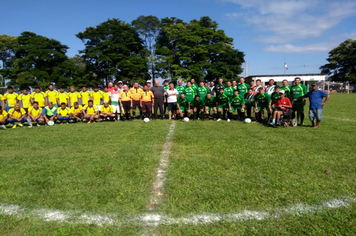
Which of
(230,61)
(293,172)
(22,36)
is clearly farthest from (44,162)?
(22,36)

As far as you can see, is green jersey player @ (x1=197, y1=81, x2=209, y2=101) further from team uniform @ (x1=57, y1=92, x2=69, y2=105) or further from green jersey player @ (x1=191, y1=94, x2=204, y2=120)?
team uniform @ (x1=57, y1=92, x2=69, y2=105)

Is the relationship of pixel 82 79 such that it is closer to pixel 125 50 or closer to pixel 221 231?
pixel 125 50

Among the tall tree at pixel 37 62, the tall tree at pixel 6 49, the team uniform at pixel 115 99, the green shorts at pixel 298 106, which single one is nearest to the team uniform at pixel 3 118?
the team uniform at pixel 115 99

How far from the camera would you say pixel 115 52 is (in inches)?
1587

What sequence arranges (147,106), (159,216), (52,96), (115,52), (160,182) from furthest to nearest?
1. (115,52)
2. (52,96)
3. (147,106)
4. (160,182)
5. (159,216)

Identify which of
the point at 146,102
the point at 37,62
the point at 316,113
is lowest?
the point at 316,113

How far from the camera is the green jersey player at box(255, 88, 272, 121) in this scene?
371 inches

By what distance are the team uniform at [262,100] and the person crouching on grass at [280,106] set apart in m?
0.79

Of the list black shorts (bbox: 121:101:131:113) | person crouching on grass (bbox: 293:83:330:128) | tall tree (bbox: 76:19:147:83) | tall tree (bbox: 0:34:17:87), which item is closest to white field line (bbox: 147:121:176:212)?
black shorts (bbox: 121:101:131:113)

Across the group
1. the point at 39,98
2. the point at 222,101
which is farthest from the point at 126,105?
the point at 222,101

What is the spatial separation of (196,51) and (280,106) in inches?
1244

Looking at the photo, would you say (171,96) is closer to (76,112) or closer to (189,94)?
(189,94)

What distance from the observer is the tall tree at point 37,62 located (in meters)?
40.2

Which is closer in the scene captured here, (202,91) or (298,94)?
(298,94)
